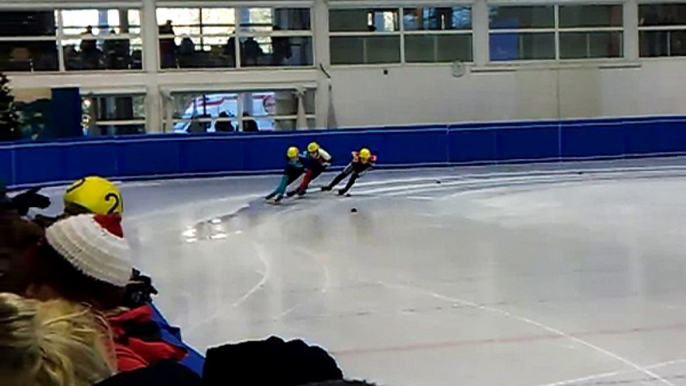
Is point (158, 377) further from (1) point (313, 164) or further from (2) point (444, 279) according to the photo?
(1) point (313, 164)

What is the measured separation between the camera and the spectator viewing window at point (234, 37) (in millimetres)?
28516

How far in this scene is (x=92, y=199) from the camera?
13.9ft

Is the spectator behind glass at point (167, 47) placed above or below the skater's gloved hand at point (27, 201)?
above

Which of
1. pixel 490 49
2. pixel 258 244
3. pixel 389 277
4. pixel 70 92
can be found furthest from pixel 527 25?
pixel 389 277

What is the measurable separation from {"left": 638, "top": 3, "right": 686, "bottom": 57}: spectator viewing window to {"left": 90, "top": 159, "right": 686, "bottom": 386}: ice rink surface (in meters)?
13.5

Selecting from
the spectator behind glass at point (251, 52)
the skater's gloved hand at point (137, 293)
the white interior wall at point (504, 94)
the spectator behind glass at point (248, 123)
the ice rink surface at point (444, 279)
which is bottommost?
the ice rink surface at point (444, 279)

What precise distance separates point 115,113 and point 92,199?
2449 cm

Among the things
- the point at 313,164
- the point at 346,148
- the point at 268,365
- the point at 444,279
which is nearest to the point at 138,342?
the point at 268,365

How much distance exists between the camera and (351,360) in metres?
6.74

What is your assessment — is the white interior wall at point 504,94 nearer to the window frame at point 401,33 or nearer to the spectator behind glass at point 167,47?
the window frame at point 401,33

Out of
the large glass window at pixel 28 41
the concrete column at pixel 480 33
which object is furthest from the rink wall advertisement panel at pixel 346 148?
the large glass window at pixel 28 41

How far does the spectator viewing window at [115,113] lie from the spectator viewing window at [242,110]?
902 mm

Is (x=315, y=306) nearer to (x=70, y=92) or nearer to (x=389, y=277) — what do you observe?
(x=389, y=277)

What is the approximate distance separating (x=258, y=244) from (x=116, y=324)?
30.8 ft
